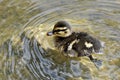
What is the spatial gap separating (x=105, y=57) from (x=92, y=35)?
37 centimetres

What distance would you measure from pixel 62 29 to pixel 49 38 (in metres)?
0.39

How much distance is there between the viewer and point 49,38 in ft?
15.4

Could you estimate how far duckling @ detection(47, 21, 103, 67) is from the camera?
166 inches

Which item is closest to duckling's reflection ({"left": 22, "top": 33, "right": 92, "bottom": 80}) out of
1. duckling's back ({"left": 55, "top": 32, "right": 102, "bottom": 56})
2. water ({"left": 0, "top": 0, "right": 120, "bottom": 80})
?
water ({"left": 0, "top": 0, "right": 120, "bottom": 80})

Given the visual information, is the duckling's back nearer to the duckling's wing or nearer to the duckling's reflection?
the duckling's wing

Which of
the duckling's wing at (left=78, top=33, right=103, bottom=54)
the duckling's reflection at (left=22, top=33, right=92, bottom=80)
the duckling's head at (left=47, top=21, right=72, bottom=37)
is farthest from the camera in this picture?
the duckling's head at (left=47, top=21, right=72, bottom=37)

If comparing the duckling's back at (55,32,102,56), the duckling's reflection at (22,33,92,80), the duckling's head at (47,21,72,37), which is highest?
the duckling's head at (47,21,72,37)

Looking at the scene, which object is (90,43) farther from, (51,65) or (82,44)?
(51,65)

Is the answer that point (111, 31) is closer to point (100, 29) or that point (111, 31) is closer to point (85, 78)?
point (100, 29)

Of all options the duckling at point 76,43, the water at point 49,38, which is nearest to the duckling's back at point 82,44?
the duckling at point 76,43

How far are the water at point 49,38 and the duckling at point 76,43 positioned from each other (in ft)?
0.28

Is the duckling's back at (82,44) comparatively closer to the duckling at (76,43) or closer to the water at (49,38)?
the duckling at (76,43)

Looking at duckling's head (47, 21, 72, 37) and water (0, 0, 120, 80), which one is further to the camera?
duckling's head (47, 21, 72, 37)

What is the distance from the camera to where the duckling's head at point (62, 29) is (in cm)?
431
